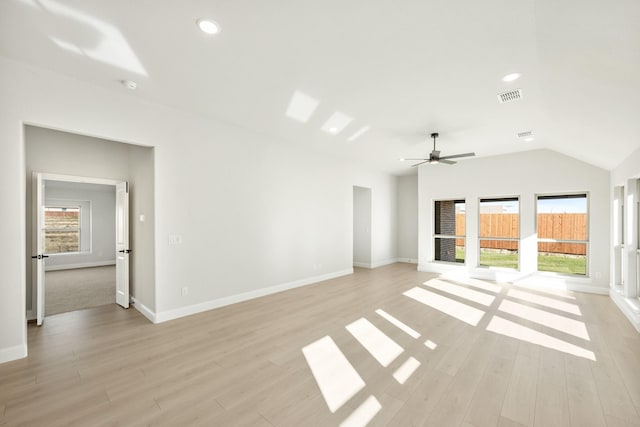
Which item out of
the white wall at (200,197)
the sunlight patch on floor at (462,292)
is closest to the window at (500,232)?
the sunlight patch on floor at (462,292)

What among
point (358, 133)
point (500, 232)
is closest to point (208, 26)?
point (358, 133)

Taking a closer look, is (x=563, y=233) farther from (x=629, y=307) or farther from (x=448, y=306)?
(x=448, y=306)

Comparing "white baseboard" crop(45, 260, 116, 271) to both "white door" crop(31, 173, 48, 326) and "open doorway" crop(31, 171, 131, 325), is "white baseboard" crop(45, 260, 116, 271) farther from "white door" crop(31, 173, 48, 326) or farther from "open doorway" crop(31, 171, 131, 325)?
"white door" crop(31, 173, 48, 326)

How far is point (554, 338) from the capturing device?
3258 millimetres

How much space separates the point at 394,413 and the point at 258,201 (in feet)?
12.4

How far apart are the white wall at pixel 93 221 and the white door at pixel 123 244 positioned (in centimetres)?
516

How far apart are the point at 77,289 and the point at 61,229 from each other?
174 inches

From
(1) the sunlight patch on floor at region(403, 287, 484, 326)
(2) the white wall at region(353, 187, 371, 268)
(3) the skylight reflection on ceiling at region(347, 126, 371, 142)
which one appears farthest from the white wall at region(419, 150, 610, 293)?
(3) the skylight reflection on ceiling at region(347, 126, 371, 142)

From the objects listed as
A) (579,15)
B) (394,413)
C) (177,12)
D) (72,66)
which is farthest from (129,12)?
(394,413)

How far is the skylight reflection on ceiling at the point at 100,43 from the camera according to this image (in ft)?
6.82

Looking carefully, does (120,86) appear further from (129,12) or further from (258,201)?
(258,201)

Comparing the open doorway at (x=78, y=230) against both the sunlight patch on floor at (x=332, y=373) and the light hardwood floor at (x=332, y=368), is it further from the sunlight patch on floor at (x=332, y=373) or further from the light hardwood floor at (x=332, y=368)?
the sunlight patch on floor at (x=332, y=373)

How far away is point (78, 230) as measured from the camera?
8812mm

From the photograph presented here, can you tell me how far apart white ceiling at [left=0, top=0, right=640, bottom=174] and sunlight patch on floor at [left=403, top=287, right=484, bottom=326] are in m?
2.95
